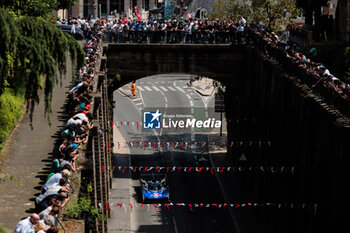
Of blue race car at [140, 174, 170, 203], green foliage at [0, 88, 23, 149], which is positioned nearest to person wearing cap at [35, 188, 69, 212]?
green foliage at [0, 88, 23, 149]

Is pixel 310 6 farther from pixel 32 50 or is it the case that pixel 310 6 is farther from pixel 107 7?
pixel 107 7

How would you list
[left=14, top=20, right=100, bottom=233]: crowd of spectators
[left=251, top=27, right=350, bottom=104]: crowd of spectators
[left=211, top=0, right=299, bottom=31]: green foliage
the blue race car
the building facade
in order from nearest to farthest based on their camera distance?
[left=14, top=20, right=100, bottom=233]: crowd of spectators
[left=251, top=27, right=350, bottom=104]: crowd of spectators
the blue race car
[left=211, top=0, right=299, bottom=31]: green foliage
the building facade

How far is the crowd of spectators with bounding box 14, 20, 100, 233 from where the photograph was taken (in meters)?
18.4

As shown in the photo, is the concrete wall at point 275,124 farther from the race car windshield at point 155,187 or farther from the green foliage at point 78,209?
the green foliage at point 78,209

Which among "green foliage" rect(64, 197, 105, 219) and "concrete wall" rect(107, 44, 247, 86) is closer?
"green foliage" rect(64, 197, 105, 219)

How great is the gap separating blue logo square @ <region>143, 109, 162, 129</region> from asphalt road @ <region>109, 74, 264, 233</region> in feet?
3.57

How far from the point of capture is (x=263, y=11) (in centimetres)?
7544

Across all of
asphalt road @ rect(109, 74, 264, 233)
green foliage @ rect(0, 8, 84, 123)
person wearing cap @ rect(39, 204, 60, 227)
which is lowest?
asphalt road @ rect(109, 74, 264, 233)

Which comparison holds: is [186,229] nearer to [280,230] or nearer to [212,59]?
[280,230]

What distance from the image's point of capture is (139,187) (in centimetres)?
6041

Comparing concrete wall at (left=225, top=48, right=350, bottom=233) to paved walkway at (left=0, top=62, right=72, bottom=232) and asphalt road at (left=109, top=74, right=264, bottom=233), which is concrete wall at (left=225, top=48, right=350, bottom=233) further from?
paved walkway at (left=0, top=62, right=72, bottom=232)

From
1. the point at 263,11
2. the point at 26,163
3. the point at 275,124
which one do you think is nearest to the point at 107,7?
the point at 263,11

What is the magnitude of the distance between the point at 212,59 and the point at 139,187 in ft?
36.6

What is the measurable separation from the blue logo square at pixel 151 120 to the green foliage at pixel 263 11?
1271 cm
